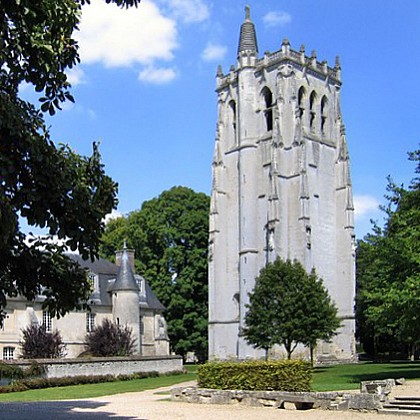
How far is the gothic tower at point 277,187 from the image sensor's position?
54062 millimetres

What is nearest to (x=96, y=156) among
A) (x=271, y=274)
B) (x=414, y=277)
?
(x=414, y=277)

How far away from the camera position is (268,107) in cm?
5825

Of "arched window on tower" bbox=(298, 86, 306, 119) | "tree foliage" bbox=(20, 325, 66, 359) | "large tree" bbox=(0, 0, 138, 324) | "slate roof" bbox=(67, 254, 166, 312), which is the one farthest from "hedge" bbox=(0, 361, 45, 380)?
"arched window on tower" bbox=(298, 86, 306, 119)

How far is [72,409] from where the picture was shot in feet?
65.0

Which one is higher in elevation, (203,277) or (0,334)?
(203,277)

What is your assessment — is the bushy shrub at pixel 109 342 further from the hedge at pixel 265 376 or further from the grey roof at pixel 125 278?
the hedge at pixel 265 376

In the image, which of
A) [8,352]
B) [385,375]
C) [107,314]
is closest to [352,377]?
[385,375]

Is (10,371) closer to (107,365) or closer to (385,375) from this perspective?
(107,365)

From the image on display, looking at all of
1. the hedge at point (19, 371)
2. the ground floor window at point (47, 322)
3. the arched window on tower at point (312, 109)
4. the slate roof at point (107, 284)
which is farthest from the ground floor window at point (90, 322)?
the arched window on tower at point (312, 109)

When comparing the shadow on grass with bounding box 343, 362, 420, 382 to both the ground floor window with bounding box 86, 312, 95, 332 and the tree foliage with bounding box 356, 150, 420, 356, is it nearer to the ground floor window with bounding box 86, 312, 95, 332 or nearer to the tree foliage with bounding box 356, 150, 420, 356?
the tree foliage with bounding box 356, 150, 420, 356

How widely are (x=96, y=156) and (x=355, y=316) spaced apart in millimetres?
51709

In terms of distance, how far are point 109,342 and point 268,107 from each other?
2602 cm

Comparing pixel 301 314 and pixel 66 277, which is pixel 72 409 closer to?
pixel 66 277

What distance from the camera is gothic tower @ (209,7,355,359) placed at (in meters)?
54.1
